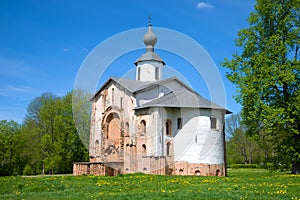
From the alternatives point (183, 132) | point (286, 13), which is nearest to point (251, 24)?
point (286, 13)

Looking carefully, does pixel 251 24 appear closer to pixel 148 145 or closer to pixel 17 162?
pixel 148 145

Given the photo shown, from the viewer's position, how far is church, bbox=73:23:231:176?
25.3 meters

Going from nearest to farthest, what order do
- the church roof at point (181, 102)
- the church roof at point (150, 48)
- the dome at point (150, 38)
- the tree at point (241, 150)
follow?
1. the church roof at point (181, 102)
2. the church roof at point (150, 48)
3. the dome at point (150, 38)
4. the tree at point (241, 150)

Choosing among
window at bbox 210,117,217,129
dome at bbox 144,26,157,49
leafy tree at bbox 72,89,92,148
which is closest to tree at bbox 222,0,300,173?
window at bbox 210,117,217,129

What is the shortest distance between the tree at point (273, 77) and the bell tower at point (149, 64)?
36.5 feet

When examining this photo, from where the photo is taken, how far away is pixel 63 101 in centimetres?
4084

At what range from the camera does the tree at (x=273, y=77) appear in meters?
20.5

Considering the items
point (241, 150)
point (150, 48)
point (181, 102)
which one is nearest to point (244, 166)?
point (241, 150)

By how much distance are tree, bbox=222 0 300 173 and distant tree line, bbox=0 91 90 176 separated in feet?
68.0

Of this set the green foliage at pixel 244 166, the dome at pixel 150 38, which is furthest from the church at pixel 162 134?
the green foliage at pixel 244 166

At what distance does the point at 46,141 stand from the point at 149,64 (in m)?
16.0

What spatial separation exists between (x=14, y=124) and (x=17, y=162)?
470 cm

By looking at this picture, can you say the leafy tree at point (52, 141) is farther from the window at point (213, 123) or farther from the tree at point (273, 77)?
the tree at point (273, 77)

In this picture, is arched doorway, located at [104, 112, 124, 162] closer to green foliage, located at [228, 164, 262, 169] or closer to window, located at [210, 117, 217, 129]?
window, located at [210, 117, 217, 129]
